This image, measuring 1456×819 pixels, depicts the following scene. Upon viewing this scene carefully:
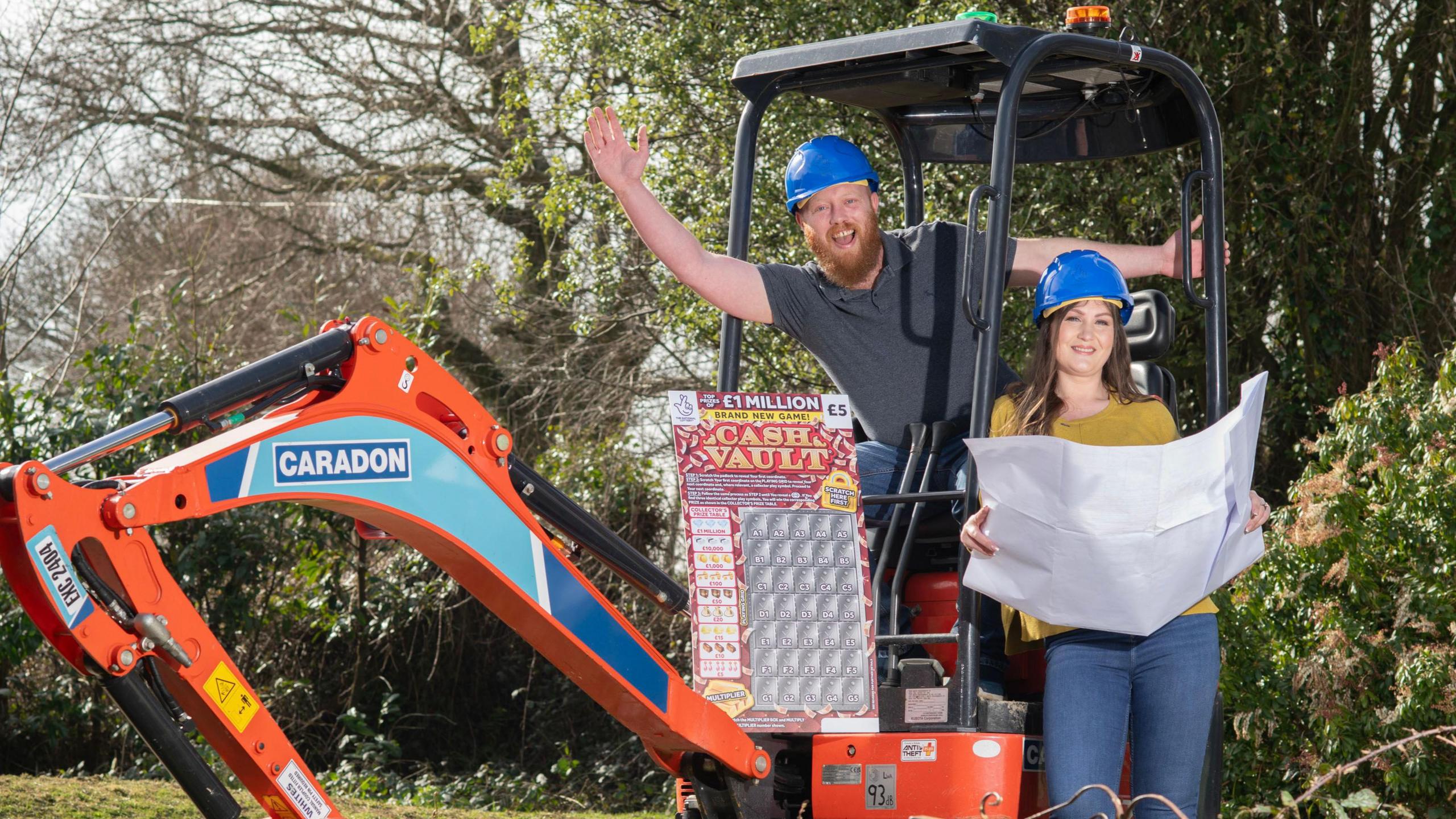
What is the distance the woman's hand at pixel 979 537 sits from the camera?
3.47 metres

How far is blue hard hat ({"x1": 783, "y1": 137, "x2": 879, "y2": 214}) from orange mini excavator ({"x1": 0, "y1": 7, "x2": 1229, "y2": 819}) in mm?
228

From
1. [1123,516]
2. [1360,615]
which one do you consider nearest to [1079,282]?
[1123,516]

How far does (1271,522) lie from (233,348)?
910 cm

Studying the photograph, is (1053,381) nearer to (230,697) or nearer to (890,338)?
(890,338)

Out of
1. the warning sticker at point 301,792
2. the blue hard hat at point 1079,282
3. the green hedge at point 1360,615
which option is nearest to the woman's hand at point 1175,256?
the blue hard hat at point 1079,282

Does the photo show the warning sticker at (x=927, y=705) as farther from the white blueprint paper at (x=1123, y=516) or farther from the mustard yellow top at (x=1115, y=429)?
the white blueprint paper at (x=1123, y=516)

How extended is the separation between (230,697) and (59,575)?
463 mm

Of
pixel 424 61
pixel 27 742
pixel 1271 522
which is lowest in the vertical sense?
pixel 27 742

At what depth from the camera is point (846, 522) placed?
3883 millimetres

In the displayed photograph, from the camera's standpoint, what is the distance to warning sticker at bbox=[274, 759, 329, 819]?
321cm

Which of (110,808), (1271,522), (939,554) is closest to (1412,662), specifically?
(1271,522)

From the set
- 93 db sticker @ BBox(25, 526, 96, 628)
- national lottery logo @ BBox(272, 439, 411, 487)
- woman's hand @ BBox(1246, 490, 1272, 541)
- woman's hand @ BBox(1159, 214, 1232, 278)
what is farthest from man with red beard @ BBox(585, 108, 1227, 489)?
93 db sticker @ BBox(25, 526, 96, 628)

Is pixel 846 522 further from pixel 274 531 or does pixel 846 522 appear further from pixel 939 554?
pixel 274 531

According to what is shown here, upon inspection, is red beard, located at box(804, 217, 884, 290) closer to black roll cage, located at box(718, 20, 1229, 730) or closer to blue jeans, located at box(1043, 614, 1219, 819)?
black roll cage, located at box(718, 20, 1229, 730)
